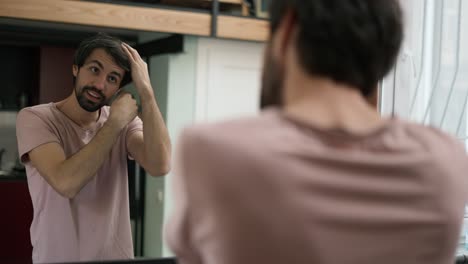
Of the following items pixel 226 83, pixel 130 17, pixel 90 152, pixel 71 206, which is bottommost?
pixel 71 206

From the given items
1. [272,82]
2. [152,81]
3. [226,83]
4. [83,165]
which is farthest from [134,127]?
[272,82]

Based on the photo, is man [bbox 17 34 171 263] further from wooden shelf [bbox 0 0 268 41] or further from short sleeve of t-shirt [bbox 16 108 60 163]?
wooden shelf [bbox 0 0 268 41]

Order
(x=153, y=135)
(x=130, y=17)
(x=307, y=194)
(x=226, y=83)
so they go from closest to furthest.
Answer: (x=307, y=194)
(x=153, y=135)
(x=130, y=17)
(x=226, y=83)

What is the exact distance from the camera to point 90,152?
1.23 metres

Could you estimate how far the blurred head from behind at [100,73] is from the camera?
128cm

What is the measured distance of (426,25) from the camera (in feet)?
5.67

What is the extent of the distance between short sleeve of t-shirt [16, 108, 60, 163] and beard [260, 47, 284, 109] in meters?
0.76

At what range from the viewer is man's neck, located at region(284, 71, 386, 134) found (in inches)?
21.1

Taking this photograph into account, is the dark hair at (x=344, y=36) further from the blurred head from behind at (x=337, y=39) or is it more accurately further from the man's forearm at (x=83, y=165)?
the man's forearm at (x=83, y=165)

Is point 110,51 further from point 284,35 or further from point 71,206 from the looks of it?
point 284,35

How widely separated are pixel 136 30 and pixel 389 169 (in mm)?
1197

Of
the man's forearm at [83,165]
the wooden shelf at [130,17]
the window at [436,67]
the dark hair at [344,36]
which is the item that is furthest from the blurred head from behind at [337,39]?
the window at [436,67]

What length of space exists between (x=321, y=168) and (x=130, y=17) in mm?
1209

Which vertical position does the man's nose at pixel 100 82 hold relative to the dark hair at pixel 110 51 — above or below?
below
